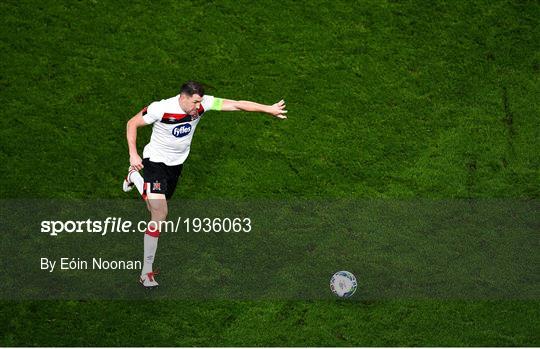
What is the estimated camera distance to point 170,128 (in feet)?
38.5

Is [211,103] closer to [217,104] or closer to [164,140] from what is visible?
[217,104]

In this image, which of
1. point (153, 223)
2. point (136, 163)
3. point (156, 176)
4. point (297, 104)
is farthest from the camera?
point (297, 104)

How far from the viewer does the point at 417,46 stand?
1463 cm

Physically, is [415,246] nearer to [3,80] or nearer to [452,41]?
[452,41]

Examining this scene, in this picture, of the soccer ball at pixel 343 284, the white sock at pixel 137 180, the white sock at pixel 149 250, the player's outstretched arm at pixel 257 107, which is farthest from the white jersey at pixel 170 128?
the soccer ball at pixel 343 284

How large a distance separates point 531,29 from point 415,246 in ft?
14.9

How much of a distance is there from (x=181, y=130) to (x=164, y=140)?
30 cm

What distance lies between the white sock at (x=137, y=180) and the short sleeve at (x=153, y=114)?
111 centimetres

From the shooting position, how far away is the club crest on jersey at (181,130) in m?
11.8

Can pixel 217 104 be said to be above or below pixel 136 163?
above

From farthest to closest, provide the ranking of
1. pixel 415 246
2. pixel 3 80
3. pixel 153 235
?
pixel 3 80 < pixel 415 246 < pixel 153 235

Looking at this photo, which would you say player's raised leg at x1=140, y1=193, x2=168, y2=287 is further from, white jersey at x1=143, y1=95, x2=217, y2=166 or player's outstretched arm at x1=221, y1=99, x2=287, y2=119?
player's outstretched arm at x1=221, y1=99, x2=287, y2=119

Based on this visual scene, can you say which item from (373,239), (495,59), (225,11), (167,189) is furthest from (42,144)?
(495,59)

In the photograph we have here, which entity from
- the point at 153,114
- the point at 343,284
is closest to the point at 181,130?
the point at 153,114
